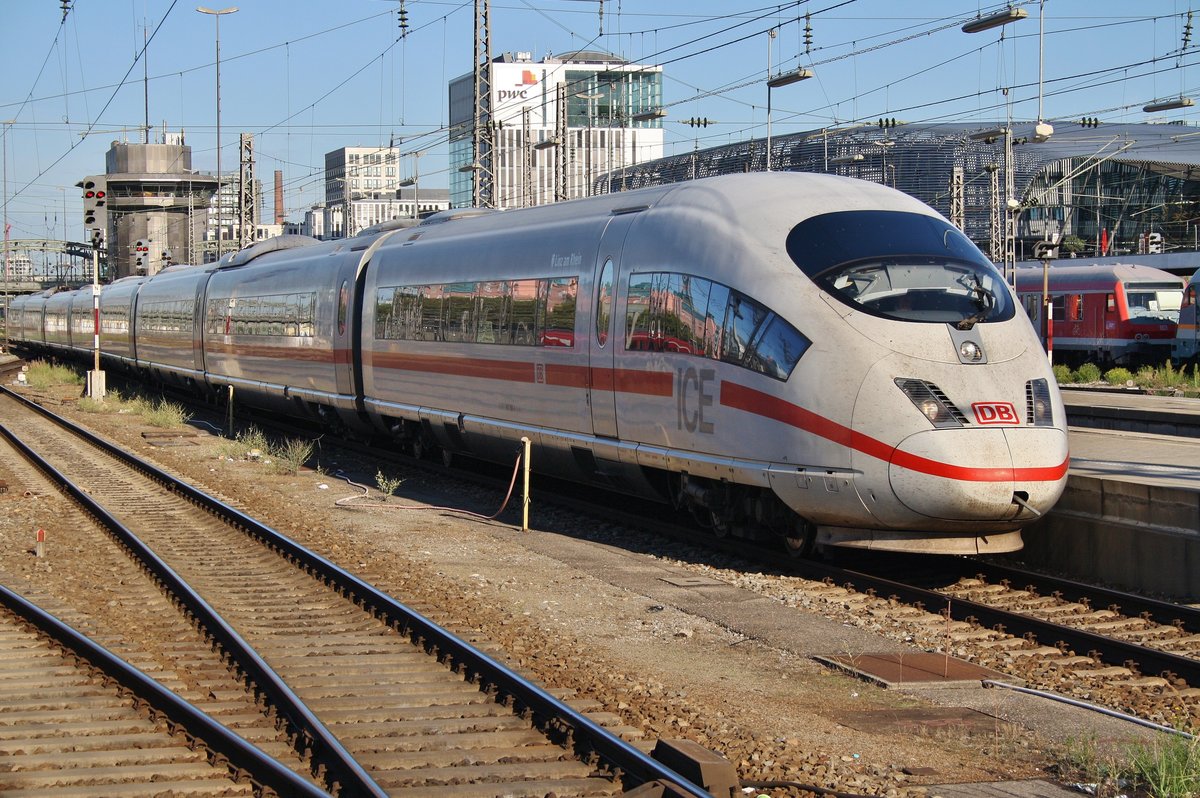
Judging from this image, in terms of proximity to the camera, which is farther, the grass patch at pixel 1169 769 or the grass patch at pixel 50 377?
the grass patch at pixel 50 377

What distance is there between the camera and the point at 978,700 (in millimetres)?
7137

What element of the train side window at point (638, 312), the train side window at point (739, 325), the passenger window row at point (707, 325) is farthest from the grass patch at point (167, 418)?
the train side window at point (739, 325)

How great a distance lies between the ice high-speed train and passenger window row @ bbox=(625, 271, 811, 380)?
0.06 ft

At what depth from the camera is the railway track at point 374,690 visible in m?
5.80

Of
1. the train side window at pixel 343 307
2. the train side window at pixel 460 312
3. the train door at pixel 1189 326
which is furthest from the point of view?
the train door at pixel 1189 326

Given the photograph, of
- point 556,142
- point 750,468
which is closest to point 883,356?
point 750,468

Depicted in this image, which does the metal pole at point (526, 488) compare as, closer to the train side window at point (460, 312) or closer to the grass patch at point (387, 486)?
the train side window at point (460, 312)

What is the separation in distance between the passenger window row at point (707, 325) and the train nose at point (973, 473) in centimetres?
126

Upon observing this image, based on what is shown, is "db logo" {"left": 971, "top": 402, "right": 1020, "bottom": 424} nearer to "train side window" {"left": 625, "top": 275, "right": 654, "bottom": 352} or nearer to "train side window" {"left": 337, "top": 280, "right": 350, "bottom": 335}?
"train side window" {"left": 625, "top": 275, "right": 654, "bottom": 352}

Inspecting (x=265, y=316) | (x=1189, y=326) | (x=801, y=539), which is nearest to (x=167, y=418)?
(x=265, y=316)

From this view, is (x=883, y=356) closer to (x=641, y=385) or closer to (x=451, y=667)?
(x=641, y=385)

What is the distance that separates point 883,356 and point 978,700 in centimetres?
315

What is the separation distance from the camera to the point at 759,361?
34.0 feet

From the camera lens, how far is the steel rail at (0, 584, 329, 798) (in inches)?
221
